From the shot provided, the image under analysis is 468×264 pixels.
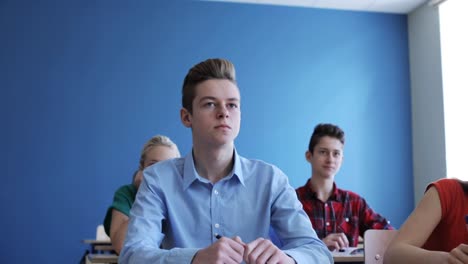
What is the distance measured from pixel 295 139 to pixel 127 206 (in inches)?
125

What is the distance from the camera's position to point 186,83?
158 cm

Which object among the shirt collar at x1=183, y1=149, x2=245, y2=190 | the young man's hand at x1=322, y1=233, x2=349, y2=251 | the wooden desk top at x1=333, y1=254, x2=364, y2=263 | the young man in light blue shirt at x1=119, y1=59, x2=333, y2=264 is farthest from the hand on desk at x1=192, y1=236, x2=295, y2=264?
the young man's hand at x1=322, y1=233, x2=349, y2=251

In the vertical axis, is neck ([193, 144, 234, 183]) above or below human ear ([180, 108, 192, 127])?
below

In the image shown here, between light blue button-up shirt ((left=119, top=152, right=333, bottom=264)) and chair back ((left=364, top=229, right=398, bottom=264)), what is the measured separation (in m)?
0.46

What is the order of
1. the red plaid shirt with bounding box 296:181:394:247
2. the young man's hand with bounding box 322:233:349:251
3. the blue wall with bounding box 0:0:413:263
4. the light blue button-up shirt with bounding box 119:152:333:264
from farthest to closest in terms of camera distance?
the blue wall with bounding box 0:0:413:263
the red plaid shirt with bounding box 296:181:394:247
the young man's hand with bounding box 322:233:349:251
the light blue button-up shirt with bounding box 119:152:333:264

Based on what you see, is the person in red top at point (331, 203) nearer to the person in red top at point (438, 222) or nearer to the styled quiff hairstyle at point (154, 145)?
the styled quiff hairstyle at point (154, 145)

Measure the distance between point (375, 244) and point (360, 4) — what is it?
13.7 feet

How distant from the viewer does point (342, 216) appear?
3.09 m

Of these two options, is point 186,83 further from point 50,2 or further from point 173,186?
point 50,2

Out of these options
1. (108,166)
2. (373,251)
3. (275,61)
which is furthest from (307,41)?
(373,251)

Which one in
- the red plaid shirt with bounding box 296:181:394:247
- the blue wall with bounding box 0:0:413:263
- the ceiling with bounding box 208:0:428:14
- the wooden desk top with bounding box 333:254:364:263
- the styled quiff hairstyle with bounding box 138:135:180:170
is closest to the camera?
the wooden desk top with bounding box 333:254:364:263

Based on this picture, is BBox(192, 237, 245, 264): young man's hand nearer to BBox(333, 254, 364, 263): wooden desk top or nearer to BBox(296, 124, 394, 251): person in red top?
BBox(333, 254, 364, 263): wooden desk top

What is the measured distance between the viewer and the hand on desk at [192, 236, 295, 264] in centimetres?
115

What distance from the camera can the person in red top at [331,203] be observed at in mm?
3047
